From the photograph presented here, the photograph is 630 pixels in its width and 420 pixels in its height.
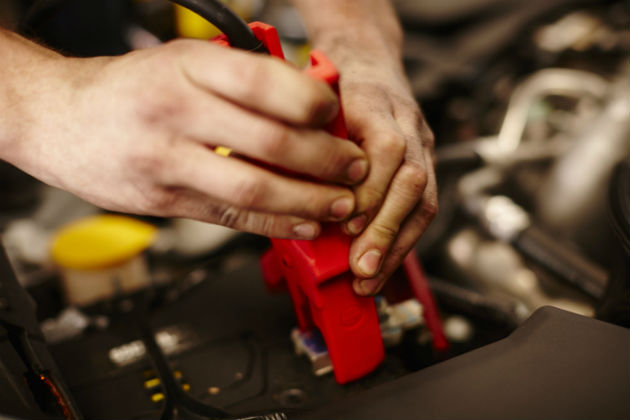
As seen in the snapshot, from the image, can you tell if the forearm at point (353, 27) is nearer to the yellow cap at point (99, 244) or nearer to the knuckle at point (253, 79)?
the knuckle at point (253, 79)

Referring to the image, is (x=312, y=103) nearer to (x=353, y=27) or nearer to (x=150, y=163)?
(x=150, y=163)

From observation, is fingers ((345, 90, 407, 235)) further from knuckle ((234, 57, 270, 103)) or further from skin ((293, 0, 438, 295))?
knuckle ((234, 57, 270, 103))

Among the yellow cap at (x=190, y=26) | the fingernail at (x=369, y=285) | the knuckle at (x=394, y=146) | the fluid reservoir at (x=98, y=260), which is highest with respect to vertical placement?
the knuckle at (x=394, y=146)

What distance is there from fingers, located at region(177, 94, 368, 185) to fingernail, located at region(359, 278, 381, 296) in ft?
0.39

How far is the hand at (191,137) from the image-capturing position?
0.31 metres

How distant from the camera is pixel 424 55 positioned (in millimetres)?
1288

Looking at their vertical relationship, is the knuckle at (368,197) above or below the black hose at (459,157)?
above

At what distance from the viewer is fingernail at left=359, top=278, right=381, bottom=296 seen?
42 centimetres

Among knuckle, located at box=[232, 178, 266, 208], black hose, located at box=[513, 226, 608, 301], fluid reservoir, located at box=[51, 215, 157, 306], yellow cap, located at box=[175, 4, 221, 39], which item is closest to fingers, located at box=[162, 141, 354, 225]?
knuckle, located at box=[232, 178, 266, 208]

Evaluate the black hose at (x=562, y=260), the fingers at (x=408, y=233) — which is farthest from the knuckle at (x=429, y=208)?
the black hose at (x=562, y=260)

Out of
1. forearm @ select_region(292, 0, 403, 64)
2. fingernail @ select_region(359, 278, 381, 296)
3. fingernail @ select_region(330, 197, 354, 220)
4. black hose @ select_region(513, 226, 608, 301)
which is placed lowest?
black hose @ select_region(513, 226, 608, 301)

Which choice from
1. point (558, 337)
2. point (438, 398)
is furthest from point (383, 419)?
point (558, 337)

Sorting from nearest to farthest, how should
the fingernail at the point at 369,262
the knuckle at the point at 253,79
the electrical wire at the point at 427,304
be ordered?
the knuckle at the point at 253,79, the fingernail at the point at 369,262, the electrical wire at the point at 427,304

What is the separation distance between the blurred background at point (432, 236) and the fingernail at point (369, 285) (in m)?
0.09
